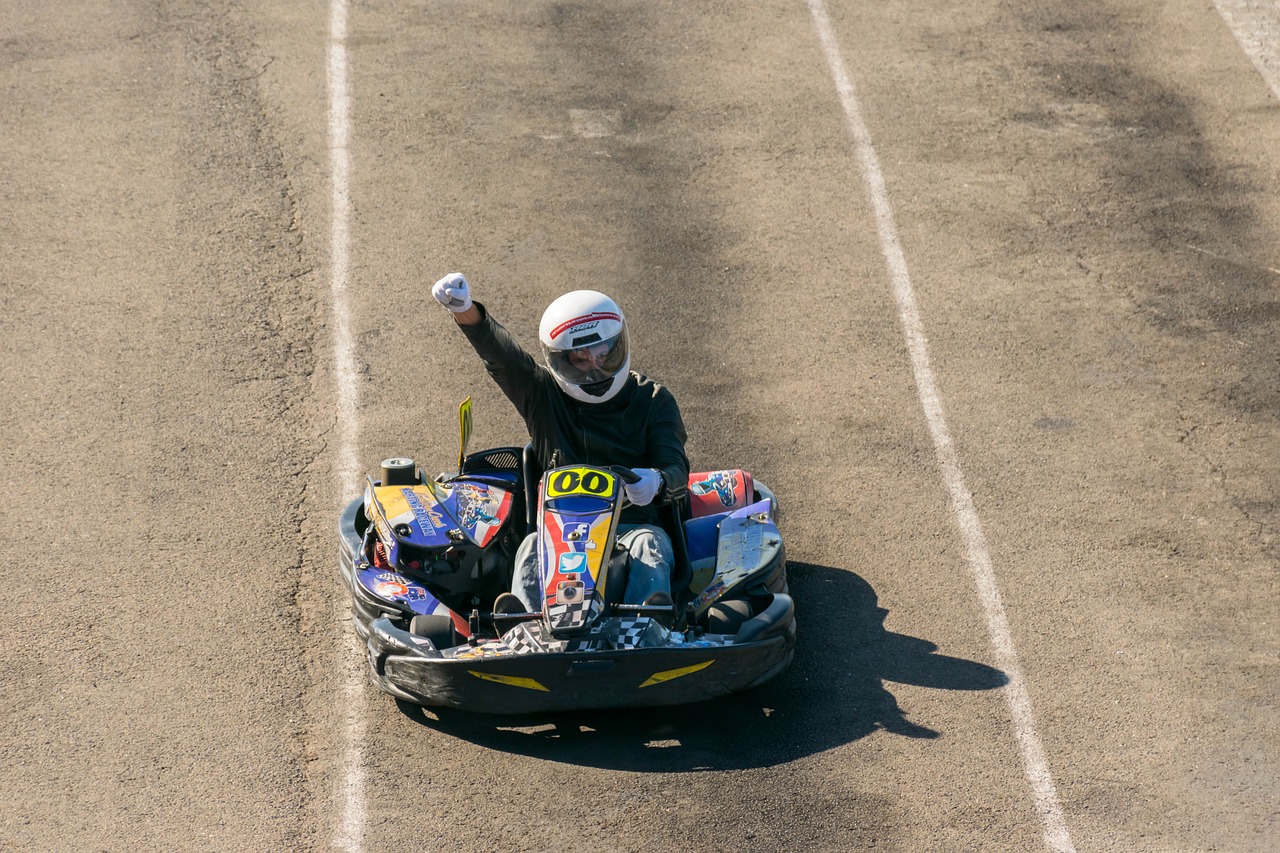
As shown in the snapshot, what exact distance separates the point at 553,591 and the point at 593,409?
148 centimetres

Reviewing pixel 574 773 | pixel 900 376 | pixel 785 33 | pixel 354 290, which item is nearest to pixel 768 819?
pixel 574 773

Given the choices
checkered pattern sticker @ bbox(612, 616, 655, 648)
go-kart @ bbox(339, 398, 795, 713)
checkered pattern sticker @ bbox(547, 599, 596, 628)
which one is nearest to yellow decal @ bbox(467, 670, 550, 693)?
go-kart @ bbox(339, 398, 795, 713)

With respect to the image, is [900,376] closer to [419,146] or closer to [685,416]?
[685,416]

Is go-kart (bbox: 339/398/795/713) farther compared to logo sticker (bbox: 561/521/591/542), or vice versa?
logo sticker (bbox: 561/521/591/542)

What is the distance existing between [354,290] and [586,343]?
4301 mm

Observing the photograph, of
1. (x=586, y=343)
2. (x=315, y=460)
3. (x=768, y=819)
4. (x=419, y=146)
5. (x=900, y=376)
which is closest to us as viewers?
(x=768, y=819)

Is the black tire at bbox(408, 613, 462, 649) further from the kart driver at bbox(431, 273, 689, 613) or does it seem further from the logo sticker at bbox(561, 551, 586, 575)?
the logo sticker at bbox(561, 551, 586, 575)

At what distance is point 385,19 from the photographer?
16.1m

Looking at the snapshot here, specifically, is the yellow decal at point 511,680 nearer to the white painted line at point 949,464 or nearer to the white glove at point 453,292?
the white glove at point 453,292

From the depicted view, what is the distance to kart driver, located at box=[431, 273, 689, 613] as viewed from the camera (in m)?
8.62

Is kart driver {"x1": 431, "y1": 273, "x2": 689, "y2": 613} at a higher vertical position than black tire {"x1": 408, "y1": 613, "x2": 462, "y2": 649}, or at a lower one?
higher

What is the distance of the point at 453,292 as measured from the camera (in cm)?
863

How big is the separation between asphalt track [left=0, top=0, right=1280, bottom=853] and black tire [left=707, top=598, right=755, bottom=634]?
557 millimetres

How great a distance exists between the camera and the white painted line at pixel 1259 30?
52.4 feet
